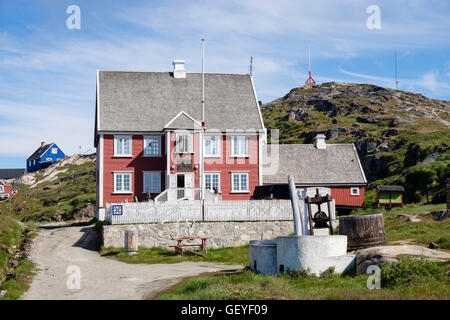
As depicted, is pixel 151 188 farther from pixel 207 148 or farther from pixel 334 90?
pixel 334 90

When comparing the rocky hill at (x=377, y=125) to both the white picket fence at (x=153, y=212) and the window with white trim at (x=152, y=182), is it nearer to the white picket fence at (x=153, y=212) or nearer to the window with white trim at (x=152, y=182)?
the window with white trim at (x=152, y=182)

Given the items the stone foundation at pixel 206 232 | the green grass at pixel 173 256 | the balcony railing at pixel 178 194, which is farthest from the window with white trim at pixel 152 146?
the green grass at pixel 173 256

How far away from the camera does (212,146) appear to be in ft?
140

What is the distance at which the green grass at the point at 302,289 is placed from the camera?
1312 cm

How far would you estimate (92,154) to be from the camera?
109938 millimetres

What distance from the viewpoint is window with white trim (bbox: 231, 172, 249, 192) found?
1683 inches

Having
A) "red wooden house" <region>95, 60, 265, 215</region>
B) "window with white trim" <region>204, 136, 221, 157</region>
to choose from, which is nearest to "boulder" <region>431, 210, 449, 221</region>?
"red wooden house" <region>95, 60, 265, 215</region>

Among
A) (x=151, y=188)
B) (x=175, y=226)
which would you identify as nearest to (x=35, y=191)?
(x=151, y=188)

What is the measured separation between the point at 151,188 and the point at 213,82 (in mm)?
10936

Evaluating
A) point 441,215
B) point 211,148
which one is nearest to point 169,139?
point 211,148

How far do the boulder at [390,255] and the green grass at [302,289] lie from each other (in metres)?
0.73

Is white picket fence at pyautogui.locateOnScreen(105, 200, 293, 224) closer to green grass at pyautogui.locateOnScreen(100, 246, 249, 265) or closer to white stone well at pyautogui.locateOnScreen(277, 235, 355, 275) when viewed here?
green grass at pyautogui.locateOnScreen(100, 246, 249, 265)

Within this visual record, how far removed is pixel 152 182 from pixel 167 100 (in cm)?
712
